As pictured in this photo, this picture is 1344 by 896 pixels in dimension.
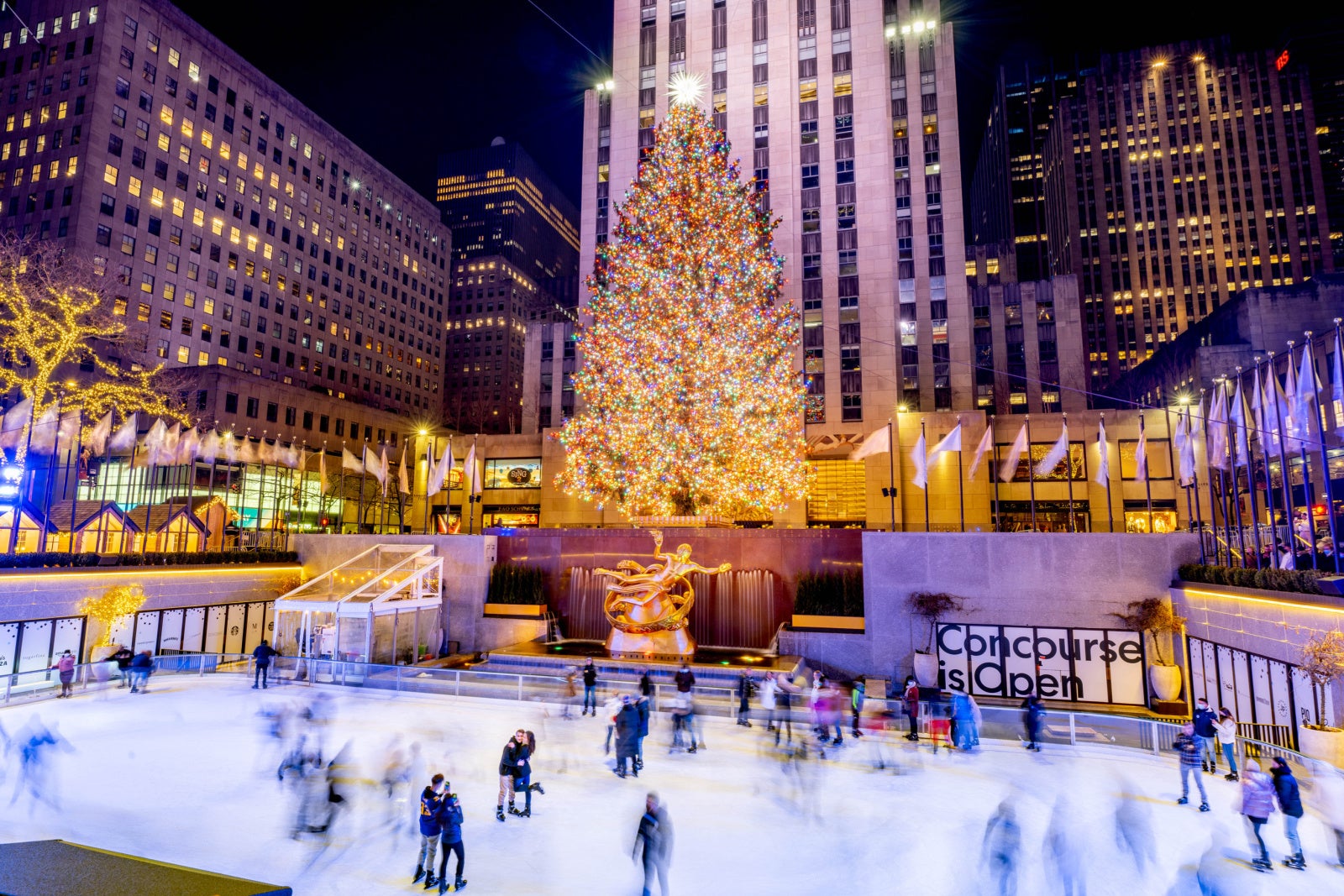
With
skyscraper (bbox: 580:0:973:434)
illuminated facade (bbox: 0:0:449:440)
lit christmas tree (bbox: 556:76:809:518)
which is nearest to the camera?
lit christmas tree (bbox: 556:76:809:518)

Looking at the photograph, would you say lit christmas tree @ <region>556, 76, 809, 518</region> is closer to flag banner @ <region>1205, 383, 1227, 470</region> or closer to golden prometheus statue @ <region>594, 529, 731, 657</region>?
golden prometheus statue @ <region>594, 529, 731, 657</region>

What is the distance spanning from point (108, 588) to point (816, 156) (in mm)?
47185

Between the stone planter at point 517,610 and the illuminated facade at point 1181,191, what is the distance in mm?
113478

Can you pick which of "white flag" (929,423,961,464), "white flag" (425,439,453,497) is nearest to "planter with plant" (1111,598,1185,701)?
"white flag" (929,423,961,464)

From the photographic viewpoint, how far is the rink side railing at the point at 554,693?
45.5 ft

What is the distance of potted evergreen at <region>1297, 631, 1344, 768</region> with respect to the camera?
1214cm

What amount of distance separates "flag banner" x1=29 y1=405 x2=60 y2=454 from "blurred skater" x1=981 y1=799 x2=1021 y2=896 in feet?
107

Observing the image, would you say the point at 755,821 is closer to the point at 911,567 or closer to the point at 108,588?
the point at 911,567

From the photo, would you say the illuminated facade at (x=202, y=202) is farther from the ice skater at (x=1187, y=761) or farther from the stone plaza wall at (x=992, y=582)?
the ice skater at (x=1187, y=761)

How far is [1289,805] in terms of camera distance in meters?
9.62

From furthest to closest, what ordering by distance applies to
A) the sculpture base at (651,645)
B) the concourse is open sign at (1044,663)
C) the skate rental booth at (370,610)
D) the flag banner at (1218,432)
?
1. the skate rental booth at (370,610)
2. the sculpture base at (651,645)
3. the concourse is open sign at (1044,663)
4. the flag banner at (1218,432)

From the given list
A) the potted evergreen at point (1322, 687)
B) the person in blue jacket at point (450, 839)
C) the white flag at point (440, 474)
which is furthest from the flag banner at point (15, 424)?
the potted evergreen at point (1322, 687)

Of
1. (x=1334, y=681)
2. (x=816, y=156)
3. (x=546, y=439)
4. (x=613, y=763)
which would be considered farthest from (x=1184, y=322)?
(x=613, y=763)

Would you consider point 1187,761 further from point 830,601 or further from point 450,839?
point 830,601
